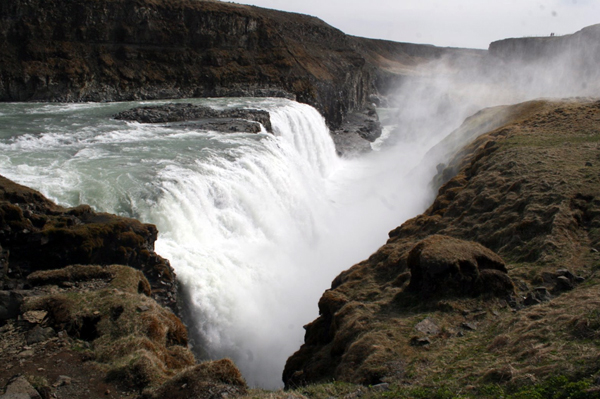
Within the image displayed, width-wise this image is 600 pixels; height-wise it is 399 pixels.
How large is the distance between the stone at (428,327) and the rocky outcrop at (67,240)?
713 cm

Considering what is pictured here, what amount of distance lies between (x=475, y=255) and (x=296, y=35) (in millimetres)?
59242

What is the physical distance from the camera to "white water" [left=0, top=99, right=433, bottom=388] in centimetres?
1572

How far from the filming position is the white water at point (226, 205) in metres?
15.7

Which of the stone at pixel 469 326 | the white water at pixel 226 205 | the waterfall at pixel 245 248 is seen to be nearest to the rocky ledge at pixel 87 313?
the waterfall at pixel 245 248

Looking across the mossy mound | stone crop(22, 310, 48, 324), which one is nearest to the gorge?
the mossy mound

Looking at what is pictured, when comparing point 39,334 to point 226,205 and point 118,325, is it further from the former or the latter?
point 226,205

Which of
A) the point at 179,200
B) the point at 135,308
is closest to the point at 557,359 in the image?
the point at 135,308

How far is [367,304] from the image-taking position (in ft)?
38.8

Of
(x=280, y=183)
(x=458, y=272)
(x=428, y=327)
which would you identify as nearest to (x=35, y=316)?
(x=428, y=327)

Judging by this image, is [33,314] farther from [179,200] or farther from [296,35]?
[296,35]

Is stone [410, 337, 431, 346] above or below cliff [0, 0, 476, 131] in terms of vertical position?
below

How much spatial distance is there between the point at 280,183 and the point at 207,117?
38.4 feet

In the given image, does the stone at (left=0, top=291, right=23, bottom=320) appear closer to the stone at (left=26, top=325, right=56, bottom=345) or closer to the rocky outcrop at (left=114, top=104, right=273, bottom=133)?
the stone at (left=26, top=325, right=56, bottom=345)

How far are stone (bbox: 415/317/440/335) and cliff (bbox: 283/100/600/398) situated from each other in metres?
0.02
